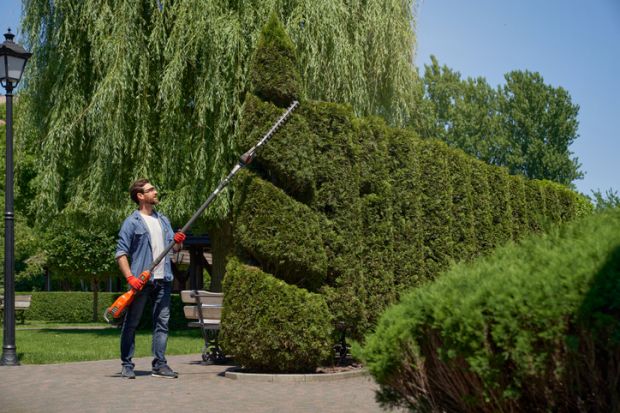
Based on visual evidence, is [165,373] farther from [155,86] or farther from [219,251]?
[155,86]

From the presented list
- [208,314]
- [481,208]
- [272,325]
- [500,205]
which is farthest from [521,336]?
[500,205]

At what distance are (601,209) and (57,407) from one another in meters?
4.52

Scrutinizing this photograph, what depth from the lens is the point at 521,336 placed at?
358 centimetres

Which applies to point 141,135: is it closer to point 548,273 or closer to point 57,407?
point 57,407

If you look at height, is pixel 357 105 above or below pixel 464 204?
above

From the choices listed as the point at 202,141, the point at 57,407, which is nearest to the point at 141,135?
the point at 202,141

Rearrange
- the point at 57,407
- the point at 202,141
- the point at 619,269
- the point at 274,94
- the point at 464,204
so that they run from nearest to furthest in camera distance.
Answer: the point at 619,269 < the point at 57,407 < the point at 274,94 < the point at 464,204 < the point at 202,141

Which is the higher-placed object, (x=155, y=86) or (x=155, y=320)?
(x=155, y=86)

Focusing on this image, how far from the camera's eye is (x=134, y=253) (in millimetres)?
8430

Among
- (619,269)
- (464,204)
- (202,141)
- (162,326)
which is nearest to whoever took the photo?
(619,269)

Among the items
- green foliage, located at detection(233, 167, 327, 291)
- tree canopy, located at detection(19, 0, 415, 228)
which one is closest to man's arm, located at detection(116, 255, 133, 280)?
green foliage, located at detection(233, 167, 327, 291)

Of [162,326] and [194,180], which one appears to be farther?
[194,180]


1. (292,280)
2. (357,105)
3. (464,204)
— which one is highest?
(357,105)

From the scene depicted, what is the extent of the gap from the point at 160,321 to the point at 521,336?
18.2ft
